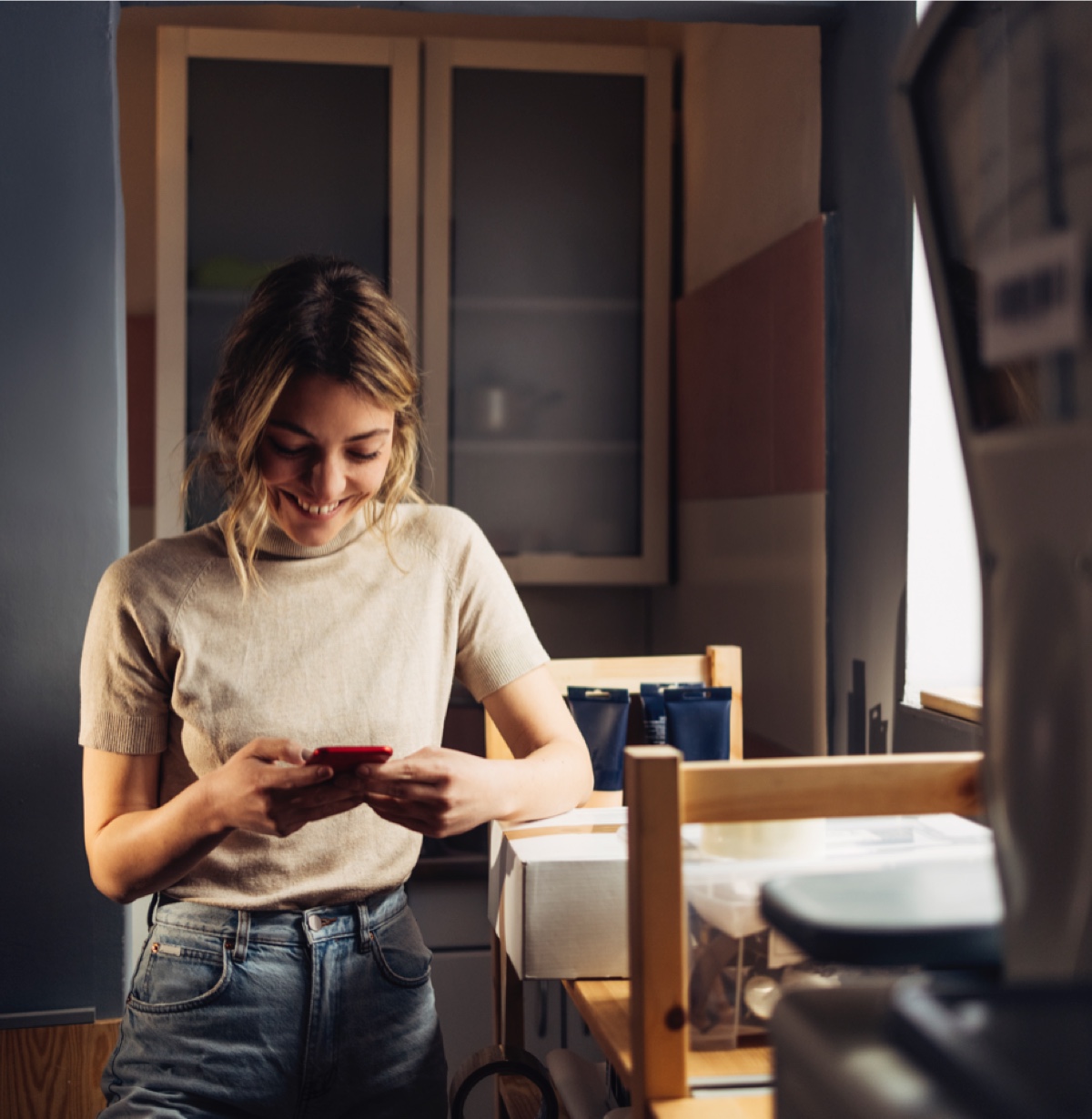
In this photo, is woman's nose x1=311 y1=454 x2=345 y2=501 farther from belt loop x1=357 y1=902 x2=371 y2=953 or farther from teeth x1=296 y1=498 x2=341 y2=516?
belt loop x1=357 y1=902 x2=371 y2=953

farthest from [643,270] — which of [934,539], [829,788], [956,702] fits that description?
[829,788]

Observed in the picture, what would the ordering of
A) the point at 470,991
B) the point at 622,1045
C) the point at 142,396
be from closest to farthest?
the point at 622,1045 → the point at 470,991 → the point at 142,396

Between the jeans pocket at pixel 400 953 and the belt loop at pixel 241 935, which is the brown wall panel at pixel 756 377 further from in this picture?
the belt loop at pixel 241 935

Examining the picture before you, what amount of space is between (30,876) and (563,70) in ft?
6.74

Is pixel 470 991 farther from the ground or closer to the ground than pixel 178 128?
closer to the ground

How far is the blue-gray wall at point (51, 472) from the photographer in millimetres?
1490

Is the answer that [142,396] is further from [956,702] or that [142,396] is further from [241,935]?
[956,702]

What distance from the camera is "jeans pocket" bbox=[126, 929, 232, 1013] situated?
1052 millimetres

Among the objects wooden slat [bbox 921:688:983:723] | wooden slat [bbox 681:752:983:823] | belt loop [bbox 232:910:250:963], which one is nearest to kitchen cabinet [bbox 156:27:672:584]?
wooden slat [bbox 921:688:983:723]

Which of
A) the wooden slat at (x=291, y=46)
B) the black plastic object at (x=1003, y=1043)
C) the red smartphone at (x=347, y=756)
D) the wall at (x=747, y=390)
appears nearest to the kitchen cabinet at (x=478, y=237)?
the wooden slat at (x=291, y=46)

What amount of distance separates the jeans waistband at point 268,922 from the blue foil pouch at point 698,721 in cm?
48

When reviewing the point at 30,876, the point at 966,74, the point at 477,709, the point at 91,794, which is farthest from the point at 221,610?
the point at 477,709

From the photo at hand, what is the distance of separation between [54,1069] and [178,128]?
6.35 feet

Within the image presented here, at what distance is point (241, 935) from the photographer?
42.1 inches
